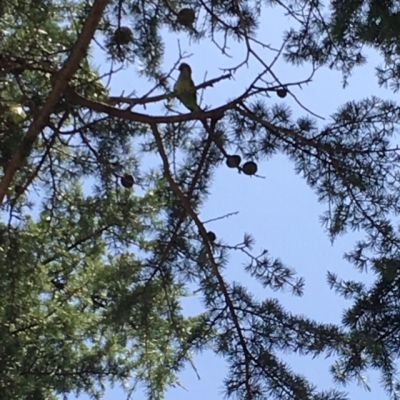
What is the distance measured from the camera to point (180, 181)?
2.79 metres

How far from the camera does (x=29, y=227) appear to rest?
3477mm

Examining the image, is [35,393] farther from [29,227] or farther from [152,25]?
[152,25]

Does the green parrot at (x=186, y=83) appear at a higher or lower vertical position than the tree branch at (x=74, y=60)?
higher

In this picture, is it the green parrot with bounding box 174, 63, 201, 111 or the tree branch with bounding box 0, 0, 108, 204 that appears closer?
the tree branch with bounding box 0, 0, 108, 204

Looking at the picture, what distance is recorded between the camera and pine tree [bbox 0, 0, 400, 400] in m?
2.55

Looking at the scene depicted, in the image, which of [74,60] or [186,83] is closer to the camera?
Result: [74,60]

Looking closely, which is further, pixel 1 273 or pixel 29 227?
pixel 29 227

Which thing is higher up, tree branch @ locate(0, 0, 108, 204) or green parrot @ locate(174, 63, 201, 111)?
green parrot @ locate(174, 63, 201, 111)

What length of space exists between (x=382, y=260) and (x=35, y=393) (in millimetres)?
1608

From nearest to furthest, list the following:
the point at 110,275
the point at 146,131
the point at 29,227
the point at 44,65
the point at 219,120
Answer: the point at 44,65, the point at 219,120, the point at 146,131, the point at 110,275, the point at 29,227

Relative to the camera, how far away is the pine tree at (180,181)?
255 cm

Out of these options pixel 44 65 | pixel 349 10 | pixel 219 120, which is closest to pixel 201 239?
pixel 219 120

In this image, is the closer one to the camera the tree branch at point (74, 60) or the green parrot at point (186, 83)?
the tree branch at point (74, 60)

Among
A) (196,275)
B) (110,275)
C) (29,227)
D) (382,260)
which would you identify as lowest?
(382,260)
